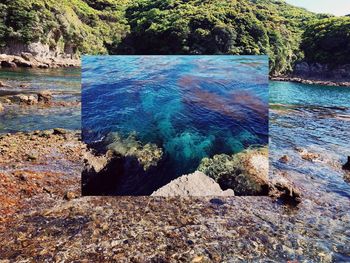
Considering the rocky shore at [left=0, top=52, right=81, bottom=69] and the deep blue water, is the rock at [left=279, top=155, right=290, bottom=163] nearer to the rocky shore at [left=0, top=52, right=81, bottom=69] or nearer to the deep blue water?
the deep blue water

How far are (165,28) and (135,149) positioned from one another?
59.9ft

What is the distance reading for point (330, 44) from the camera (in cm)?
7506

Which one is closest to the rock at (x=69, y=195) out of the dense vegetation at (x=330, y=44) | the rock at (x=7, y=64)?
the rock at (x=7, y=64)

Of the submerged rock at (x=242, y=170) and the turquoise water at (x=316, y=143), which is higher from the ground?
the submerged rock at (x=242, y=170)

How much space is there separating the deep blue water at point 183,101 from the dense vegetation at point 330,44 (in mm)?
71793

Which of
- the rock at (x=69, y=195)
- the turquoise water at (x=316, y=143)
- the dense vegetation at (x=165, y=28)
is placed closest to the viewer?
the rock at (x=69, y=195)

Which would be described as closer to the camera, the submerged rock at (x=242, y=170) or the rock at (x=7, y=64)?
the submerged rock at (x=242, y=170)

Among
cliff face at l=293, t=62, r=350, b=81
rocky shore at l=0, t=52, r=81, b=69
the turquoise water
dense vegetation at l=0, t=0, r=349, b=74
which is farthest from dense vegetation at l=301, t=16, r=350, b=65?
the turquoise water

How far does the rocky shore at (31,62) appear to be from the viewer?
41500 millimetres

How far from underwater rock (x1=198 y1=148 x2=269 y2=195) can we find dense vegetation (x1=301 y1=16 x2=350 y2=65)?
71.8m

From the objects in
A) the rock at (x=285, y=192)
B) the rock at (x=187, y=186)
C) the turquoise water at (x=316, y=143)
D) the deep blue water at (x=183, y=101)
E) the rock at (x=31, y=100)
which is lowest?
the rock at (x=31, y=100)

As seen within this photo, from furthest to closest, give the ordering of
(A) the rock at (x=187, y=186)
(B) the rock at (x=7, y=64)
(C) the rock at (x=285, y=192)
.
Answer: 1. (B) the rock at (x=7, y=64)
2. (C) the rock at (x=285, y=192)
3. (A) the rock at (x=187, y=186)

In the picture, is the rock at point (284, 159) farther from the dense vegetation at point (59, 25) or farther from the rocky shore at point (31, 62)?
the rocky shore at point (31, 62)

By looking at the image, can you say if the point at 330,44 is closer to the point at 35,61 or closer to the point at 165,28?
the point at 35,61
